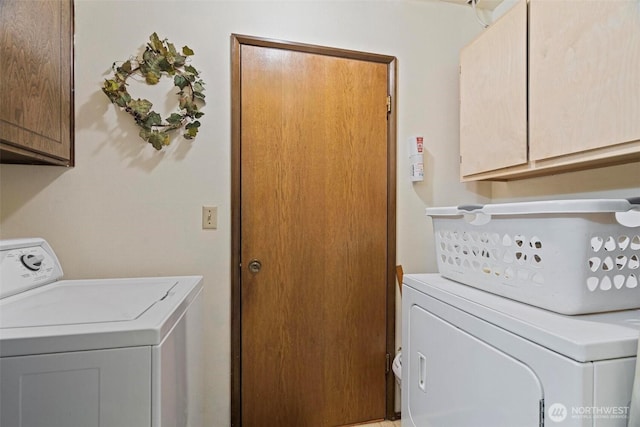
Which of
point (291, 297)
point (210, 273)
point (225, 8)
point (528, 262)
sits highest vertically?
point (225, 8)

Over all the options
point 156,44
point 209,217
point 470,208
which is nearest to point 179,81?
point 156,44

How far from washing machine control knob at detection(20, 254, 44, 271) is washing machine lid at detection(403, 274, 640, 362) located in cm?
148

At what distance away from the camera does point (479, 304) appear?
0.86 m

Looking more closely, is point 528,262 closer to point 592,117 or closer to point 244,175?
point 592,117

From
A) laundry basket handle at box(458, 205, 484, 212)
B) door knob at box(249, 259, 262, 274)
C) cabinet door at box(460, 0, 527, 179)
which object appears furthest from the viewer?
door knob at box(249, 259, 262, 274)

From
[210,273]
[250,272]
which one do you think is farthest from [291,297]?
[210,273]

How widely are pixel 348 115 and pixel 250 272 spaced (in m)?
1.01

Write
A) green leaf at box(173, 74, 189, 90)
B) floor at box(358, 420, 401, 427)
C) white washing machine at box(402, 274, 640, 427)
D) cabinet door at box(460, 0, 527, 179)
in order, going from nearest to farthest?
white washing machine at box(402, 274, 640, 427), cabinet door at box(460, 0, 527, 179), green leaf at box(173, 74, 189, 90), floor at box(358, 420, 401, 427)

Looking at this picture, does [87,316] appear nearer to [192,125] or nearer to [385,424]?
[192,125]

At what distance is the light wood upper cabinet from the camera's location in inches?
40.1

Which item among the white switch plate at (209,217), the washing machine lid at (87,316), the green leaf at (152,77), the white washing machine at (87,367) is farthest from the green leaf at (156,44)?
the white washing machine at (87,367)

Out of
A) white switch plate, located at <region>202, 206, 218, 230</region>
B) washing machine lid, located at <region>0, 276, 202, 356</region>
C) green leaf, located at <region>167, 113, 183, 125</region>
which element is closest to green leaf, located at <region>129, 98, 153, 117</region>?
A: green leaf, located at <region>167, 113, 183, 125</region>

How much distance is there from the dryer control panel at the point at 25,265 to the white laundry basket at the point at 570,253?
1554 mm

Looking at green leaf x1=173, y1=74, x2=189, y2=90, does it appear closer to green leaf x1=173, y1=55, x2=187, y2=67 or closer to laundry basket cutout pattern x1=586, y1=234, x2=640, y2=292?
green leaf x1=173, y1=55, x2=187, y2=67
